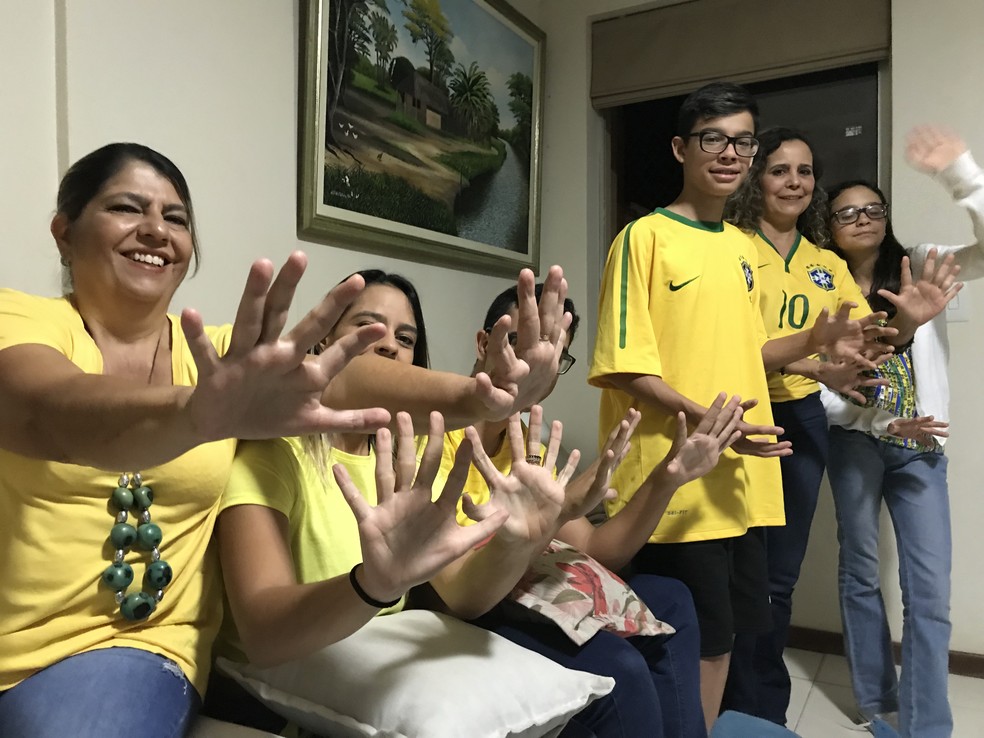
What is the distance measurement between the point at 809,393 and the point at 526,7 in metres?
1.85

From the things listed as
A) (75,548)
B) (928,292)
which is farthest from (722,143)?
(75,548)

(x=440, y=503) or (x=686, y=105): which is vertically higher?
(x=686, y=105)

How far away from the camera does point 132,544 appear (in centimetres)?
89

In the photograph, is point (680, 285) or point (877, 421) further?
point (877, 421)

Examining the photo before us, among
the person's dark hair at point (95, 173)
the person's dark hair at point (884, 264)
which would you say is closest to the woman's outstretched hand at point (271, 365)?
the person's dark hair at point (95, 173)

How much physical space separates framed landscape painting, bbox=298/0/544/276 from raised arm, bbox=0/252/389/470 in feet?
3.90

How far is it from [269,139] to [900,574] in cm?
194

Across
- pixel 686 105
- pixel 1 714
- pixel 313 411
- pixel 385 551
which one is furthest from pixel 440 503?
pixel 686 105

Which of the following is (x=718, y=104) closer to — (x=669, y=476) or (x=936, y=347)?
(x=669, y=476)

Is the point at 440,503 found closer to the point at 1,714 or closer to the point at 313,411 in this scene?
the point at 313,411

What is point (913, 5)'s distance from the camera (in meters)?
2.21

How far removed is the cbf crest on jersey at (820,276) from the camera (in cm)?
185

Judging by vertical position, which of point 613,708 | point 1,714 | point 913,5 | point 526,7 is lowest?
point 613,708

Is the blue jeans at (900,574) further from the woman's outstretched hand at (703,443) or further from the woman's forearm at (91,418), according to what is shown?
the woman's forearm at (91,418)
